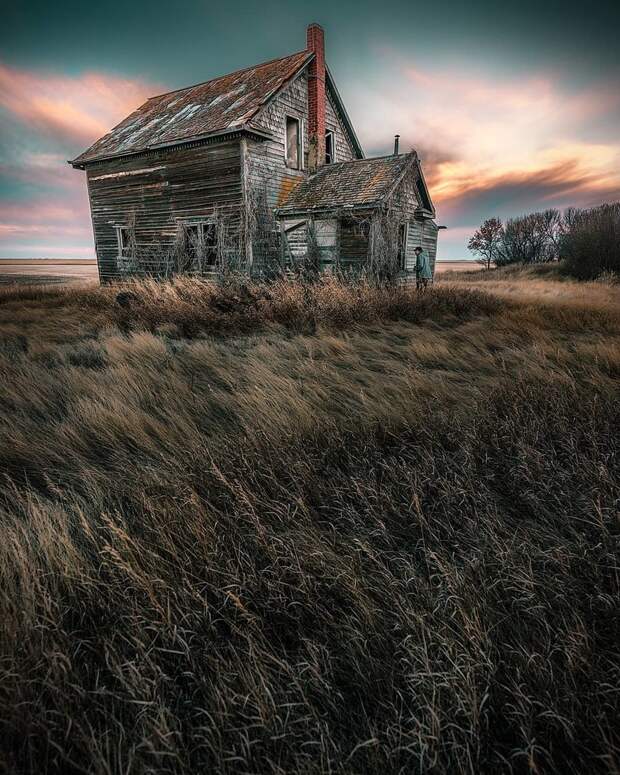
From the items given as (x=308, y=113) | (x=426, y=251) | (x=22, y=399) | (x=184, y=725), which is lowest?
(x=184, y=725)

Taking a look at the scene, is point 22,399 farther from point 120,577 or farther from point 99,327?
point 99,327

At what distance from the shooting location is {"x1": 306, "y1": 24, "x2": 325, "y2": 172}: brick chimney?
46.5ft

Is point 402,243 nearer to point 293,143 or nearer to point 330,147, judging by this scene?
point 330,147

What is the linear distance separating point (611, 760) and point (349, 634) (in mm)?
652

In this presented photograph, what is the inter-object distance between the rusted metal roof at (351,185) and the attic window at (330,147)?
2.34 meters

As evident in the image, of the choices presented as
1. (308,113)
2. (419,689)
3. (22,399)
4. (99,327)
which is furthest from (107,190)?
(419,689)

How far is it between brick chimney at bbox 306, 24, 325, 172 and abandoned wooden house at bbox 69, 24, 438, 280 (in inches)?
1.5

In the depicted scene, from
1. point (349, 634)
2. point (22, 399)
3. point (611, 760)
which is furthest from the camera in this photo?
point (22, 399)

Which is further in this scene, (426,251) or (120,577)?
(426,251)

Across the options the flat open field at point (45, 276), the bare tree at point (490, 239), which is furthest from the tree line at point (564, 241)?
the flat open field at point (45, 276)

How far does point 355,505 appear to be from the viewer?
6.48 ft

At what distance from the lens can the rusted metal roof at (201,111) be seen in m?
12.6

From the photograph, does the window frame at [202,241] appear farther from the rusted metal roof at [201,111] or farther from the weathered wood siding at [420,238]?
the weathered wood siding at [420,238]

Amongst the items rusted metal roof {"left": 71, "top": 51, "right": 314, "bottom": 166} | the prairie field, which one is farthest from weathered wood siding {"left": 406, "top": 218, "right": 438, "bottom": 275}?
the prairie field
